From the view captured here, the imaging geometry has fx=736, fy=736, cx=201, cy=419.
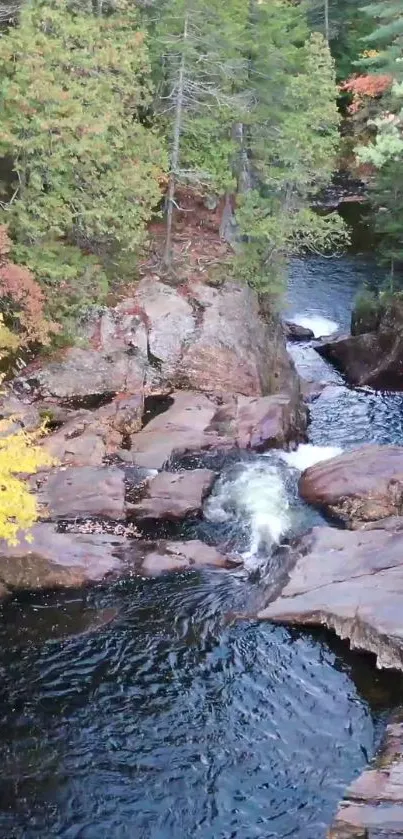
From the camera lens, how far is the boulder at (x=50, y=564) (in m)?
16.4

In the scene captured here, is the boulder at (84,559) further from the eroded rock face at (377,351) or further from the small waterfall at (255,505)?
the eroded rock face at (377,351)

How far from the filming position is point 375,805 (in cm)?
1062

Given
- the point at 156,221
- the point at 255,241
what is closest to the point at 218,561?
the point at 255,241

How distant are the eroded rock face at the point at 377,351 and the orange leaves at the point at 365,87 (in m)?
15.5

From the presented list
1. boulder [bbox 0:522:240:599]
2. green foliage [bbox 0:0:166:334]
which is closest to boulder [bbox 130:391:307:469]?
boulder [bbox 0:522:240:599]

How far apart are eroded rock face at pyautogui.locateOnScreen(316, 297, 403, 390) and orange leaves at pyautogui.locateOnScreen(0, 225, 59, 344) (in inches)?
482

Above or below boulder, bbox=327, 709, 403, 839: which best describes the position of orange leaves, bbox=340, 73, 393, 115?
above

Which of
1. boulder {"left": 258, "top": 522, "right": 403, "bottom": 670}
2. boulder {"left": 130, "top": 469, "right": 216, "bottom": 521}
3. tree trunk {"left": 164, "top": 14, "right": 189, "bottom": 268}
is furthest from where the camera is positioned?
tree trunk {"left": 164, "top": 14, "right": 189, "bottom": 268}

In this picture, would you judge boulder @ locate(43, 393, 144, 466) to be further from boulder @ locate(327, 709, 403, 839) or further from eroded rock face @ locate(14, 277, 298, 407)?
boulder @ locate(327, 709, 403, 839)

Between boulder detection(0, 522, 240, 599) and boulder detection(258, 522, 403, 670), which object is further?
boulder detection(0, 522, 240, 599)

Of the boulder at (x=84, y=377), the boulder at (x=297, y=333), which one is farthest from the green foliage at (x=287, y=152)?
the boulder at (x=84, y=377)

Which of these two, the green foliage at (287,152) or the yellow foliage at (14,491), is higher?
the green foliage at (287,152)

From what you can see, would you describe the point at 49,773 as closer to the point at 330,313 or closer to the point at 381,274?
the point at 330,313

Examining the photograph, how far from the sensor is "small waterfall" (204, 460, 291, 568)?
1819 cm
